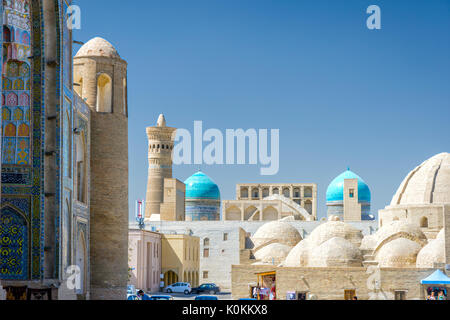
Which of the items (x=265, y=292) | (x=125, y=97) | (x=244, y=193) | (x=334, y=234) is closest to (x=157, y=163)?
(x=244, y=193)

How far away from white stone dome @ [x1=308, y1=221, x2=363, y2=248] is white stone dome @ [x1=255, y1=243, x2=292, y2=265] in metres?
3.48

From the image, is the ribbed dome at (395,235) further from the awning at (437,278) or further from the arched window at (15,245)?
the arched window at (15,245)

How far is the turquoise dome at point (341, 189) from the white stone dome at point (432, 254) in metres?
27.8

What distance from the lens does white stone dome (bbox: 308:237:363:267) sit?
3058 cm

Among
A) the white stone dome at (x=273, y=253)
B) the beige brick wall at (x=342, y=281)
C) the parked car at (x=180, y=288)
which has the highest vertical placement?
the white stone dome at (x=273, y=253)

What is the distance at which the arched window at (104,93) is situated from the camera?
77.8 ft

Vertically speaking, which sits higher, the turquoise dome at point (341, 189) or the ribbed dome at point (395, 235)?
the turquoise dome at point (341, 189)

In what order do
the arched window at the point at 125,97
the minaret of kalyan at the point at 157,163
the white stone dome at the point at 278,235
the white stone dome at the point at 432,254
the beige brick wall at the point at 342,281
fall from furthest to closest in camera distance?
the minaret of kalyan at the point at 157,163
the white stone dome at the point at 278,235
the white stone dome at the point at 432,254
the beige brick wall at the point at 342,281
the arched window at the point at 125,97

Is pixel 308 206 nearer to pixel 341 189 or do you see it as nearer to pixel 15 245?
pixel 341 189

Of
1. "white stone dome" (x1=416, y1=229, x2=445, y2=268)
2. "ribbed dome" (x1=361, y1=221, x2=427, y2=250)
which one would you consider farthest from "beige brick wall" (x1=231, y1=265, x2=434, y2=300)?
"ribbed dome" (x1=361, y1=221, x2=427, y2=250)

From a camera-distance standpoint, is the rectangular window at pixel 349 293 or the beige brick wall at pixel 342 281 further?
the rectangular window at pixel 349 293

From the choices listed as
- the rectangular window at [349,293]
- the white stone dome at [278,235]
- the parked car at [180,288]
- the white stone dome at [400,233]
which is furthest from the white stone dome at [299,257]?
the white stone dome at [278,235]

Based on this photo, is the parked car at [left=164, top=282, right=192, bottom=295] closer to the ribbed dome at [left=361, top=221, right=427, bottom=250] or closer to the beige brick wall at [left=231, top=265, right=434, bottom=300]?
the beige brick wall at [left=231, top=265, right=434, bottom=300]

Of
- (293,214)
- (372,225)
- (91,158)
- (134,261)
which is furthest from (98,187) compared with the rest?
(293,214)
